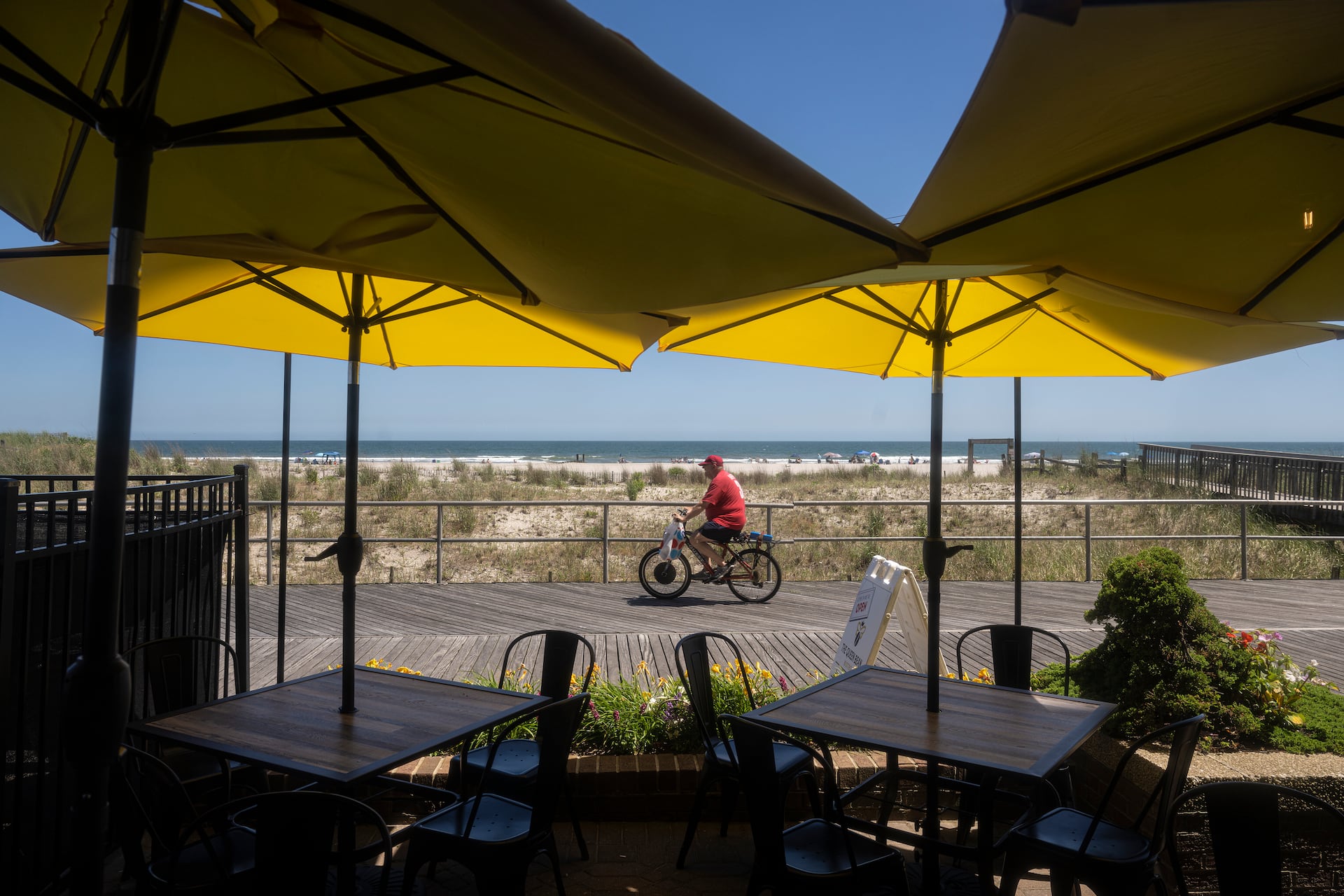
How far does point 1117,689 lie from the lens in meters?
3.72

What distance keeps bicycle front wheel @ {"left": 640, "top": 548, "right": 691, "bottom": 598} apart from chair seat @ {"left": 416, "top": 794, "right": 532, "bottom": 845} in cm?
555

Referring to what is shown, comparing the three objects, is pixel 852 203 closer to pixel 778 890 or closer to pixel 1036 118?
pixel 1036 118

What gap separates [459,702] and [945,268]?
2.22m

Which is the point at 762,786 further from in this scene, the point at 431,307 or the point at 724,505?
the point at 724,505

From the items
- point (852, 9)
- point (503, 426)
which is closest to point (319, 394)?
point (503, 426)

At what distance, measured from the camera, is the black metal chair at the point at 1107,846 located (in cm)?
240

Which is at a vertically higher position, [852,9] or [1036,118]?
[852,9]

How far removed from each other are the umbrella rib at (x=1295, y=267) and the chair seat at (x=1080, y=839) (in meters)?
1.72

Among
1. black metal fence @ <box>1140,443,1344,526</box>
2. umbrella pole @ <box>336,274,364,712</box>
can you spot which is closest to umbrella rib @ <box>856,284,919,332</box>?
umbrella pole @ <box>336,274,364,712</box>

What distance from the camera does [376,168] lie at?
2.44 meters

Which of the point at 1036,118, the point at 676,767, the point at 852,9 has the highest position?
the point at 852,9

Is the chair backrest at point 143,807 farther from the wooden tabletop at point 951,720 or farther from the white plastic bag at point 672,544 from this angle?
the white plastic bag at point 672,544

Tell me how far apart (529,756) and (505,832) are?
0.83 meters

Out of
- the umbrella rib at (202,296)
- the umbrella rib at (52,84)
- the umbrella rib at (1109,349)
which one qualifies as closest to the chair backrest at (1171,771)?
the umbrella rib at (1109,349)
